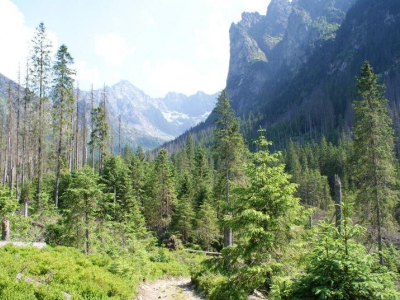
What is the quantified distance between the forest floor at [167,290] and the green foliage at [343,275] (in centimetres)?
839

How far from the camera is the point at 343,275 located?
525 centimetres

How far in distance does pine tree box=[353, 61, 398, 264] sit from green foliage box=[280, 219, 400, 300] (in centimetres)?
1488

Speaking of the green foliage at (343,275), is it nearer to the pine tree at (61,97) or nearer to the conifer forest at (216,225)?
the conifer forest at (216,225)

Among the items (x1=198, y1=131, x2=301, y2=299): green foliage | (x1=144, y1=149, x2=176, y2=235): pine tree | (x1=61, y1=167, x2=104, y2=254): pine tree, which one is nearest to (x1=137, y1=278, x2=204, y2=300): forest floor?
(x1=61, y1=167, x2=104, y2=254): pine tree

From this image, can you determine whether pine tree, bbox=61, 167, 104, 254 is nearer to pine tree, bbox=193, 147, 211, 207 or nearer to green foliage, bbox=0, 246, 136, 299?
green foliage, bbox=0, 246, 136, 299

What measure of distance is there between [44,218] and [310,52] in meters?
211

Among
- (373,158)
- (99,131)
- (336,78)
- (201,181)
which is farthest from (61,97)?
(336,78)

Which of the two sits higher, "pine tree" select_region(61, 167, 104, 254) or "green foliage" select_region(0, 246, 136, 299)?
"pine tree" select_region(61, 167, 104, 254)

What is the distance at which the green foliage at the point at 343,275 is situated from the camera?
499cm

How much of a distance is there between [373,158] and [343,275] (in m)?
16.3

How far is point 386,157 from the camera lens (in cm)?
→ 1878

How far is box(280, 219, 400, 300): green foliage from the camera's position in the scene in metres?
4.99

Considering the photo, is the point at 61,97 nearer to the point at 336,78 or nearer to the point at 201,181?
the point at 201,181

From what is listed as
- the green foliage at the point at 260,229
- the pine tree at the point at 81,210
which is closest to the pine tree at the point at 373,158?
the green foliage at the point at 260,229
